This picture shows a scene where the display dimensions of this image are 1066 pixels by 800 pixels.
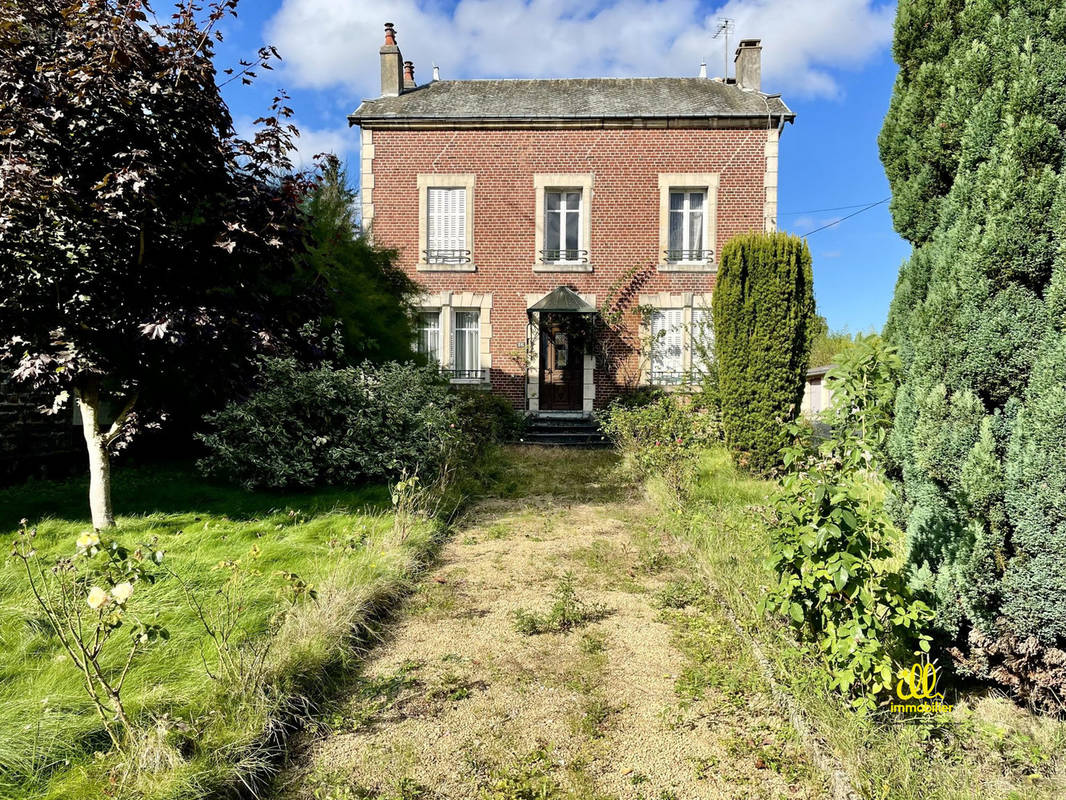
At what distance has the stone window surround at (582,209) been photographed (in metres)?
13.5

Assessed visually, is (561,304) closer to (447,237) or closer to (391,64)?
(447,237)

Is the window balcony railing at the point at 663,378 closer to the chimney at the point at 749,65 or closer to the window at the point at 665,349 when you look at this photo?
the window at the point at 665,349

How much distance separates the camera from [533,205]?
13586mm

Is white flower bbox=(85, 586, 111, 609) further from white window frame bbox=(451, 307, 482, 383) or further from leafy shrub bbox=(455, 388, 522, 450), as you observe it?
white window frame bbox=(451, 307, 482, 383)

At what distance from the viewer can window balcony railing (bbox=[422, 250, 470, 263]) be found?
45.1ft

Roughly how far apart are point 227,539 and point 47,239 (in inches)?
107

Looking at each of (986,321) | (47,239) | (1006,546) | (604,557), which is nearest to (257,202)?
(47,239)

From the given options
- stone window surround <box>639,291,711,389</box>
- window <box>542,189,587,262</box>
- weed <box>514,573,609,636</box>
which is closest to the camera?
weed <box>514,573,609,636</box>

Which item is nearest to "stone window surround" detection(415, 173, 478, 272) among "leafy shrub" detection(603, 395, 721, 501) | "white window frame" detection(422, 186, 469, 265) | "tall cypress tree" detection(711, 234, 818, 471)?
"white window frame" detection(422, 186, 469, 265)

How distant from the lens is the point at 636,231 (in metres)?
13.5

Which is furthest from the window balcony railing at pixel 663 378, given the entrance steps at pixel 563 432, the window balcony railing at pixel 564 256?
the window balcony railing at pixel 564 256

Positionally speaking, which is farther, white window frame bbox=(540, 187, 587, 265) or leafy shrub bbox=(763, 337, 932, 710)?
white window frame bbox=(540, 187, 587, 265)

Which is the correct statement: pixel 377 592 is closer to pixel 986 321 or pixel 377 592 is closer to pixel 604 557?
pixel 604 557

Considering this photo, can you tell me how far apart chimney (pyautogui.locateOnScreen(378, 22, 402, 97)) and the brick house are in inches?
29.6
